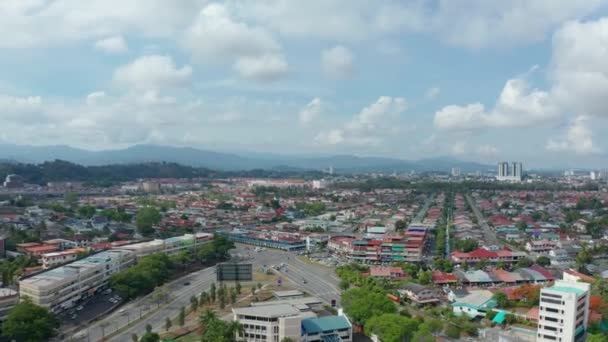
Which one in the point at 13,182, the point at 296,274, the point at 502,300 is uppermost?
the point at 13,182

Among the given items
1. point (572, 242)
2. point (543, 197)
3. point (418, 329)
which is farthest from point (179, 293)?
point (543, 197)

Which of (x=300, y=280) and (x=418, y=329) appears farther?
(x=300, y=280)

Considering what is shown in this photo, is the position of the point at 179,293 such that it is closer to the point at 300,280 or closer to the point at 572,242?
the point at 300,280

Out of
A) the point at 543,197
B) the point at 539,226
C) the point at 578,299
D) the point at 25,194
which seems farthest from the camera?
the point at 543,197

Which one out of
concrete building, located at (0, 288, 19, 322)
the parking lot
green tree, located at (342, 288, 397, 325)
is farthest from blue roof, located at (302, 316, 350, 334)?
concrete building, located at (0, 288, 19, 322)

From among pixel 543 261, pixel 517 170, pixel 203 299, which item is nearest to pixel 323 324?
pixel 203 299

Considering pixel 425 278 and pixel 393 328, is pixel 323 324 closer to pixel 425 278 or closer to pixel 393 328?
pixel 393 328
